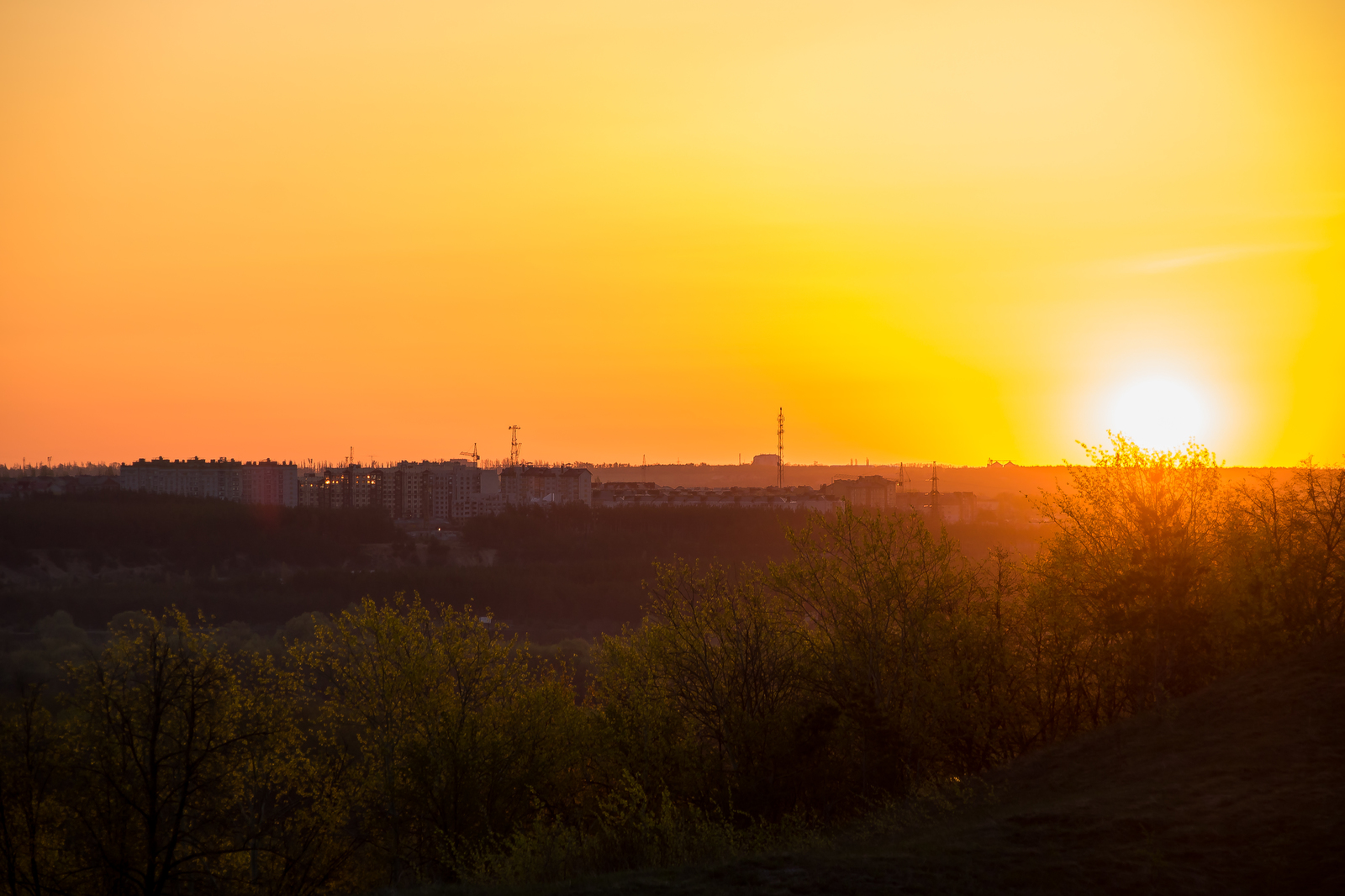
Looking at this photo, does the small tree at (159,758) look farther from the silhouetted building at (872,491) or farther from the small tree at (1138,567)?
the silhouetted building at (872,491)

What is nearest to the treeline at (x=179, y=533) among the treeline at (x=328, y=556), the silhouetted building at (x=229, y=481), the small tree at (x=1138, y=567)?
the treeline at (x=328, y=556)

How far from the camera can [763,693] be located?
22531mm

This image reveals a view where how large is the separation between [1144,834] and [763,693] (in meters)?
10.9

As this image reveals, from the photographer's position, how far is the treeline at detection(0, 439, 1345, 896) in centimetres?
2125

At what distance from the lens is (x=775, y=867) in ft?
40.4

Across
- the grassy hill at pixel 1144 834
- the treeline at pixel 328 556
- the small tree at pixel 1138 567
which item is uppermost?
the small tree at pixel 1138 567

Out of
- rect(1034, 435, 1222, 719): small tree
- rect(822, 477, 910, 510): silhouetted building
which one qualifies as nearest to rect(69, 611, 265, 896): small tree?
rect(1034, 435, 1222, 719): small tree

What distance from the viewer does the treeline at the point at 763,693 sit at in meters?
21.2

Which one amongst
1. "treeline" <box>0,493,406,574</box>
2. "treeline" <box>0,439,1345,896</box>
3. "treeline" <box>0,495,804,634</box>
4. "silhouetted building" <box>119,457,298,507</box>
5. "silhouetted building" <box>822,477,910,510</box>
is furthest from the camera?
"silhouetted building" <box>119,457,298,507</box>

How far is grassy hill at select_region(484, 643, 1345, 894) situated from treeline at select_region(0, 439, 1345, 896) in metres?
4.12

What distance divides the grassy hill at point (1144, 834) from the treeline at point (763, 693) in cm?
412

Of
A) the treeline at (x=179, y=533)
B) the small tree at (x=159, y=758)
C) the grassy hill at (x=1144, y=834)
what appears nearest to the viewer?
the grassy hill at (x=1144, y=834)

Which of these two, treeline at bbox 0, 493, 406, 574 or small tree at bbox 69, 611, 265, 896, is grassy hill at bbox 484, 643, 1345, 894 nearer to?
small tree at bbox 69, 611, 265, 896

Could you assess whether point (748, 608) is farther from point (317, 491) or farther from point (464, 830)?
point (317, 491)
